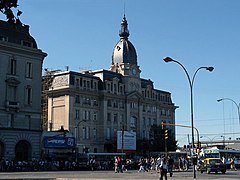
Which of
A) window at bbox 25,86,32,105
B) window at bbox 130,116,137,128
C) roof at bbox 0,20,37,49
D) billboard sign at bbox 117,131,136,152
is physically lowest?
billboard sign at bbox 117,131,136,152

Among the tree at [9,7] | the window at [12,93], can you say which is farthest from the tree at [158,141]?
the tree at [9,7]

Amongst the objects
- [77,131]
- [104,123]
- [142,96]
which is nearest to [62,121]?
[77,131]

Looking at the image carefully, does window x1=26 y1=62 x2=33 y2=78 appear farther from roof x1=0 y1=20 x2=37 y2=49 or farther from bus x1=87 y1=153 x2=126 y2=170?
bus x1=87 y1=153 x2=126 y2=170

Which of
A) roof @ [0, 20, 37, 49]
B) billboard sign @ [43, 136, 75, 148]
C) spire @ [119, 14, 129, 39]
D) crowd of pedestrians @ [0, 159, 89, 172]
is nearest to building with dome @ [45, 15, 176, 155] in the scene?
spire @ [119, 14, 129, 39]

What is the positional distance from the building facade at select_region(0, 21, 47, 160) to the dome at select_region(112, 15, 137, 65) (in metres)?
42.5

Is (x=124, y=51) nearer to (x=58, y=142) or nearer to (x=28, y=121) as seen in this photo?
(x=58, y=142)

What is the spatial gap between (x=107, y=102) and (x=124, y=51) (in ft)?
47.5

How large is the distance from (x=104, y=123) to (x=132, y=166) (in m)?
30.7

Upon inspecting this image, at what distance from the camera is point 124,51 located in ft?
334

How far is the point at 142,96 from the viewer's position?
103m

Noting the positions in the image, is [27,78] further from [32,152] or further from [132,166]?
[132,166]

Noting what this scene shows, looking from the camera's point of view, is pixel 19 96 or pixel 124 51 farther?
pixel 124 51

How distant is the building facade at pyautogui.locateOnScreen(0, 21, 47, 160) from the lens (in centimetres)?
5516

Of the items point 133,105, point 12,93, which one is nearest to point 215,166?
point 12,93
